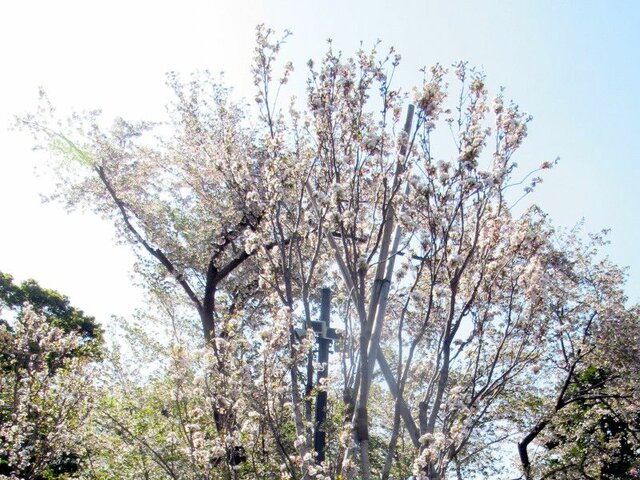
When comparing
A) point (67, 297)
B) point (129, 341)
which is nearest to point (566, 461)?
point (129, 341)

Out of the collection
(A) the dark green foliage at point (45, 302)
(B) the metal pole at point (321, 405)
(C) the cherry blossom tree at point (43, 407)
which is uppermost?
(A) the dark green foliage at point (45, 302)

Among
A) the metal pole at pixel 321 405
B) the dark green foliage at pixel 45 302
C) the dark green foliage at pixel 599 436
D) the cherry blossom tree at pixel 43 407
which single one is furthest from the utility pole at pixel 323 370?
the dark green foliage at pixel 45 302

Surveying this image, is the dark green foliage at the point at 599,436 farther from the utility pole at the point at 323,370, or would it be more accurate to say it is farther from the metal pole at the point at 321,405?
the metal pole at the point at 321,405

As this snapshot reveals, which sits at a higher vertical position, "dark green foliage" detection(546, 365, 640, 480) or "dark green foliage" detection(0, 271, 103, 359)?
"dark green foliage" detection(0, 271, 103, 359)

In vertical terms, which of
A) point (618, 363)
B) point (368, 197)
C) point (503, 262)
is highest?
point (618, 363)

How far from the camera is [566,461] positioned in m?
13.0

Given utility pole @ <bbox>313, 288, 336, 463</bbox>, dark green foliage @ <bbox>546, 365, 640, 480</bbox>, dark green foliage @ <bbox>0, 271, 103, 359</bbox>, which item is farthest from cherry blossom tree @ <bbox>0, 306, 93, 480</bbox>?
dark green foliage @ <bbox>0, 271, 103, 359</bbox>

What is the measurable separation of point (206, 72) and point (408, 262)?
29.5 ft

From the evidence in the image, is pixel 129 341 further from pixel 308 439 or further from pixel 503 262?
pixel 503 262

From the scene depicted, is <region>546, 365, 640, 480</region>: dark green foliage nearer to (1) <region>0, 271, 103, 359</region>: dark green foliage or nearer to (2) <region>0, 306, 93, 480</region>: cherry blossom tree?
(2) <region>0, 306, 93, 480</region>: cherry blossom tree

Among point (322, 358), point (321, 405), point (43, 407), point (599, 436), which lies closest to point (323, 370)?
point (321, 405)

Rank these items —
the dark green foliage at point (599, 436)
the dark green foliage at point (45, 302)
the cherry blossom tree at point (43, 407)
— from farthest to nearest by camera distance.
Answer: the dark green foliage at point (45, 302) < the dark green foliage at point (599, 436) < the cherry blossom tree at point (43, 407)

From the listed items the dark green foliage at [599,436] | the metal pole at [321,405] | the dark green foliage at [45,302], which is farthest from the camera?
the dark green foliage at [45,302]

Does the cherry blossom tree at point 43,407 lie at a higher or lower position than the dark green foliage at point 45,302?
lower
